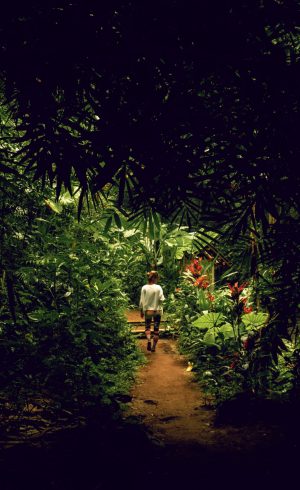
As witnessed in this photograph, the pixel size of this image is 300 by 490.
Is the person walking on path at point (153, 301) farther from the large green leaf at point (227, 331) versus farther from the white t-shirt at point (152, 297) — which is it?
the large green leaf at point (227, 331)

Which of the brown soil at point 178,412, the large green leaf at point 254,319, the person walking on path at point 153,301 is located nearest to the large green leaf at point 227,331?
the large green leaf at point 254,319

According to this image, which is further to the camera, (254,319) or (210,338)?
(210,338)

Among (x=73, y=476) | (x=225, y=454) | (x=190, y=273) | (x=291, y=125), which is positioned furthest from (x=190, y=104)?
(x=190, y=273)

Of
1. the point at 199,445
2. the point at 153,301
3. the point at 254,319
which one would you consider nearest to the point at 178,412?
the point at 199,445

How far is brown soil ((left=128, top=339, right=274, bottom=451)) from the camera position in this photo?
3.55 m

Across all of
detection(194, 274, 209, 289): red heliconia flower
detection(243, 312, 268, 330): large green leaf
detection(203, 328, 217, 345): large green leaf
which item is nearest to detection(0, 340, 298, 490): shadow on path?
detection(203, 328, 217, 345): large green leaf

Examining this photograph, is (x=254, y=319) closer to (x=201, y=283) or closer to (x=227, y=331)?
(x=227, y=331)

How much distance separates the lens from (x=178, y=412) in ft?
14.5

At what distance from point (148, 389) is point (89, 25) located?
4.41 meters

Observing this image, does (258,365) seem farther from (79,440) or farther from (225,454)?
(79,440)

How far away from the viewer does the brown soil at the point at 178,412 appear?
3.55 metres

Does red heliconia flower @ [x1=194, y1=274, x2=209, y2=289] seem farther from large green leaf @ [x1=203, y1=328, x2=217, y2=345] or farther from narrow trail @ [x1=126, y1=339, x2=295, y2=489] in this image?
narrow trail @ [x1=126, y1=339, x2=295, y2=489]

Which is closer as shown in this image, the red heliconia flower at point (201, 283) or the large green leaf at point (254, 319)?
the large green leaf at point (254, 319)

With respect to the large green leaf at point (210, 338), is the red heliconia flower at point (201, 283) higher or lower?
higher
